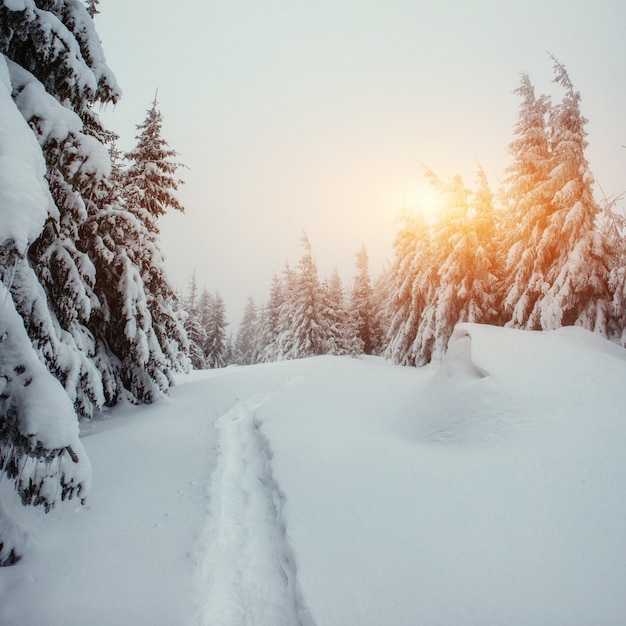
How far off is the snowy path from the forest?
71.6 inches

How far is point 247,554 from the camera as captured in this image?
14.2ft

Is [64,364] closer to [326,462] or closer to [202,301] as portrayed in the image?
[326,462]

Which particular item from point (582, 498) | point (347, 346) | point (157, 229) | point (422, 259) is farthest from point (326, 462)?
point (347, 346)

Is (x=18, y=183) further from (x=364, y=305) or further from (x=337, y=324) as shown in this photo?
(x=364, y=305)

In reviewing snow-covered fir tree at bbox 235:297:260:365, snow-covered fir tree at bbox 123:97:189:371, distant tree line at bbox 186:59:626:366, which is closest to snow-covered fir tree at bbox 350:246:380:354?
distant tree line at bbox 186:59:626:366

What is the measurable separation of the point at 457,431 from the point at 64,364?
7095 millimetres

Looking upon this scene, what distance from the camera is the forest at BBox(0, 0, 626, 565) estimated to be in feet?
10.4

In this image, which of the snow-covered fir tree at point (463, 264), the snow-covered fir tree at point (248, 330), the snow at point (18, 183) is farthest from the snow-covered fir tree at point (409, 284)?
the snow-covered fir tree at point (248, 330)

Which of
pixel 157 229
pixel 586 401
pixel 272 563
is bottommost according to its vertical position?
pixel 272 563

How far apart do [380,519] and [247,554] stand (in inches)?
70.4

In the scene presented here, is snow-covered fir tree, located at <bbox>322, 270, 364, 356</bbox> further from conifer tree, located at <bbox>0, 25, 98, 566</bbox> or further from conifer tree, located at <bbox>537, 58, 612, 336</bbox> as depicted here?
conifer tree, located at <bbox>0, 25, 98, 566</bbox>

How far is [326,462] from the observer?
652 centimetres

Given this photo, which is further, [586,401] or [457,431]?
[457,431]

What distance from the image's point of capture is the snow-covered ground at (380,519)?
3264mm
